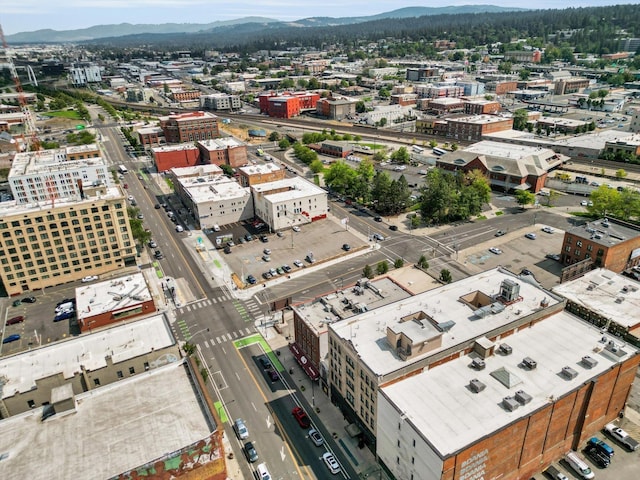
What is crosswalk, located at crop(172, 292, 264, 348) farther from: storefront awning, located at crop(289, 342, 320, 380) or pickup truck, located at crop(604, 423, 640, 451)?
pickup truck, located at crop(604, 423, 640, 451)

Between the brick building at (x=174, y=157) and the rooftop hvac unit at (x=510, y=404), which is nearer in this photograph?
the rooftop hvac unit at (x=510, y=404)

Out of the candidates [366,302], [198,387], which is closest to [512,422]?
[366,302]

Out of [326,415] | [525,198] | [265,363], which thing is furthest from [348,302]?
[525,198]

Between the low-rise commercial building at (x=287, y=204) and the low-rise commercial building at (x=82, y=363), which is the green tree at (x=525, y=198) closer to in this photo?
the low-rise commercial building at (x=287, y=204)

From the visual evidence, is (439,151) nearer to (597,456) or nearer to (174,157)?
(174,157)

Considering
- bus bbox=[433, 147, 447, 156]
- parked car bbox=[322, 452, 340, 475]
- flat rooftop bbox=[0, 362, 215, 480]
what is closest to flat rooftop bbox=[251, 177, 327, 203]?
flat rooftop bbox=[0, 362, 215, 480]

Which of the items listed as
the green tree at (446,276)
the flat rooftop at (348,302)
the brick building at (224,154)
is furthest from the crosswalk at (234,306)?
the brick building at (224,154)
